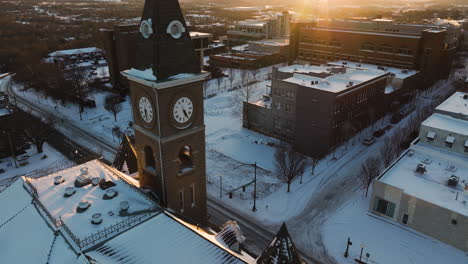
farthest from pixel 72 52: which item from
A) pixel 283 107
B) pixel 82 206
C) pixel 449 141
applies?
pixel 449 141

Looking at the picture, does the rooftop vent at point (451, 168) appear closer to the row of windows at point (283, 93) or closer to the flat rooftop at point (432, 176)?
the flat rooftop at point (432, 176)

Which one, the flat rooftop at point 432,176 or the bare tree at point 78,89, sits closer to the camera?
the flat rooftop at point 432,176

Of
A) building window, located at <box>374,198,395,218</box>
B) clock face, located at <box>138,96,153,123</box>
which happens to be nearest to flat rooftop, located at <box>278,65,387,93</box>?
building window, located at <box>374,198,395,218</box>

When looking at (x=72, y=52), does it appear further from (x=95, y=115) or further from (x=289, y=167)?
(x=289, y=167)

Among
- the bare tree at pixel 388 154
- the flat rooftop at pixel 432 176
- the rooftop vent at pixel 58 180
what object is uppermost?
the rooftop vent at pixel 58 180

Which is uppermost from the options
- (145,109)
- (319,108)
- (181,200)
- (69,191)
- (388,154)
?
(145,109)

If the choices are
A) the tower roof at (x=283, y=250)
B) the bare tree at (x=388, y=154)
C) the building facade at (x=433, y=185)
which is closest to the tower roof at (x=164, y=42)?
the tower roof at (x=283, y=250)

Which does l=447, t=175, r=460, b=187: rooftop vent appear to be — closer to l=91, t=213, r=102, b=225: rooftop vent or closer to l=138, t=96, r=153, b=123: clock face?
l=138, t=96, r=153, b=123: clock face
